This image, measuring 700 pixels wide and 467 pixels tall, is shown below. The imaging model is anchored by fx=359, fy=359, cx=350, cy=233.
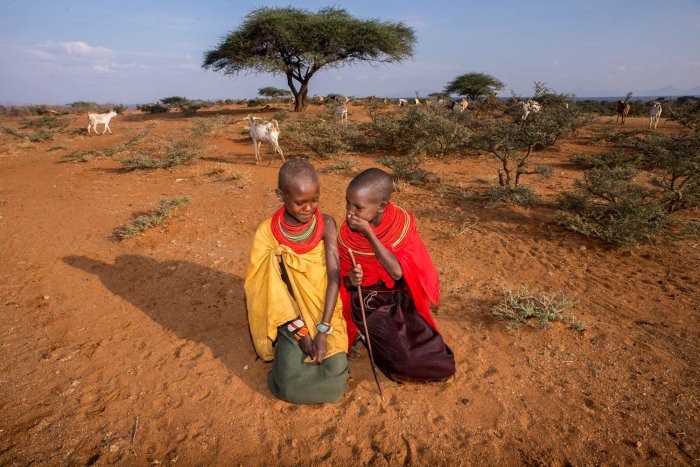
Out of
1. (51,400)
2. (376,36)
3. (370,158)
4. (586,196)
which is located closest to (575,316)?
(586,196)

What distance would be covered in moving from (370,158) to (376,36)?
1310 centimetres

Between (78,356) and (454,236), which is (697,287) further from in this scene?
(78,356)

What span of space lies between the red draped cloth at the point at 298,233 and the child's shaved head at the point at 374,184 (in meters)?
0.38

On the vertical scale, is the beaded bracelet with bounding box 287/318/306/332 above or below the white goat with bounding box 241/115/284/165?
below

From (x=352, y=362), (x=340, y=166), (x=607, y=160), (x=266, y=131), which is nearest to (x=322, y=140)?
(x=266, y=131)

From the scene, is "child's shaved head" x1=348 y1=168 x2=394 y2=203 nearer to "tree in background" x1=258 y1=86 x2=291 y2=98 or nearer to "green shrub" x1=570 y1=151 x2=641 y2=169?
"green shrub" x1=570 y1=151 x2=641 y2=169

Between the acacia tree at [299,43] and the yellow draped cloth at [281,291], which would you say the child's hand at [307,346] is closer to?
the yellow draped cloth at [281,291]

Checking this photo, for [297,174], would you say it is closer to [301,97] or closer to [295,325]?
[295,325]

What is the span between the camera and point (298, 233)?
7.63 ft

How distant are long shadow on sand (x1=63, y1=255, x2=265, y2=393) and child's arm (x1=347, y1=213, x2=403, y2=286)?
1.24 metres

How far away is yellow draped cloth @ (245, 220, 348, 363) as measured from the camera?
231 centimetres

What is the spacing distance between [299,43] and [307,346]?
20.0 m

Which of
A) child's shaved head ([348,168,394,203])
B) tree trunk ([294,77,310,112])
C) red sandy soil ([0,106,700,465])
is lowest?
red sandy soil ([0,106,700,465])

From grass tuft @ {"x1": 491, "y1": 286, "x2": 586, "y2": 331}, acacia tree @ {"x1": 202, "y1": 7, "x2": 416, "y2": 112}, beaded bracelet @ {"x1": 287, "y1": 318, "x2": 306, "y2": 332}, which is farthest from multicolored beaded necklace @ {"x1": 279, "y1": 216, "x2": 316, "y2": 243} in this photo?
acacia tree @ {"x1": 202, "y1": 7, "x2": 416, "y2": 112}
